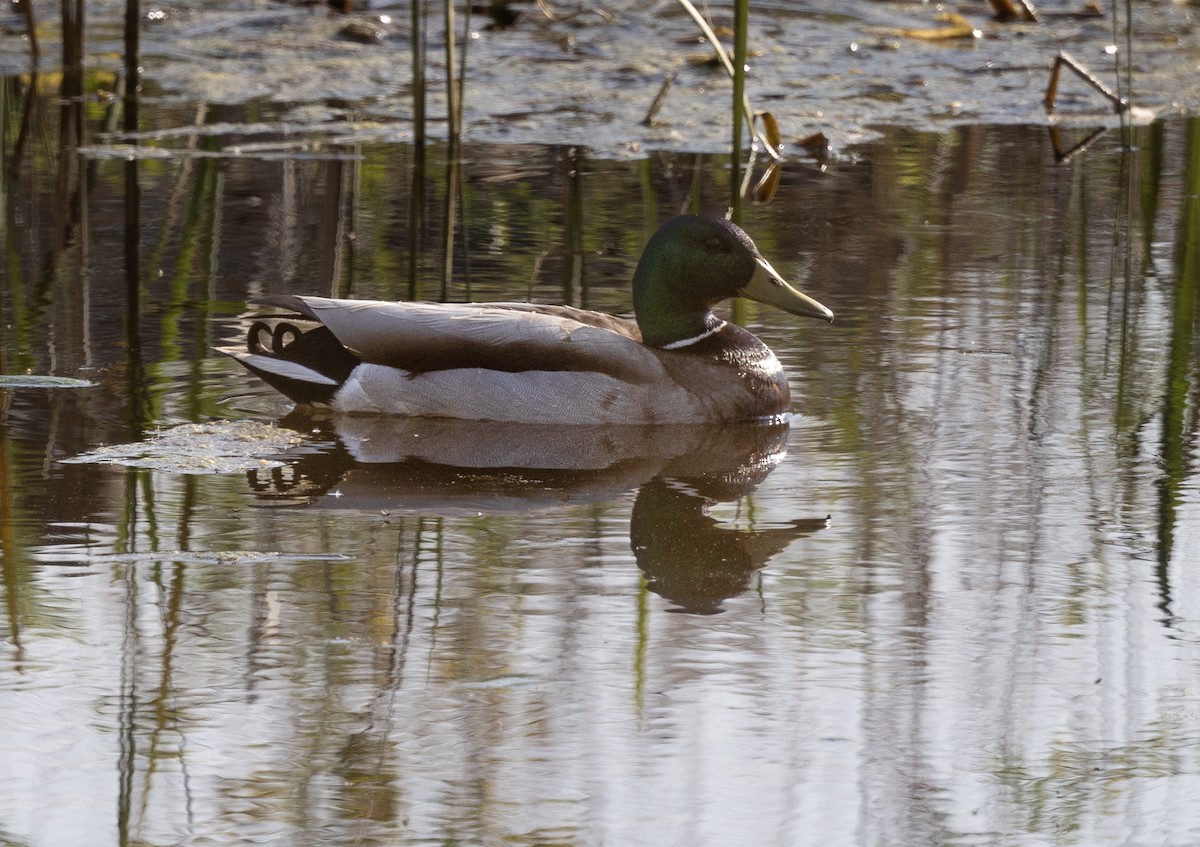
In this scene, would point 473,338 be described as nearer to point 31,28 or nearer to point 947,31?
point 31,28

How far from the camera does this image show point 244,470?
5574mm

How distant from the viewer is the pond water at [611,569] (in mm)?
3410

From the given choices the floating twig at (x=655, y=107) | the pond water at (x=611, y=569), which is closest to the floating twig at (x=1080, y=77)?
the floating twig at (x=655, y=107)

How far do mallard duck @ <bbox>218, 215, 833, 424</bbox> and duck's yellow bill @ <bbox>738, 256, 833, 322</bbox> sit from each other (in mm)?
194

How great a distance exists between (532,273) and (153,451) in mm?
2665

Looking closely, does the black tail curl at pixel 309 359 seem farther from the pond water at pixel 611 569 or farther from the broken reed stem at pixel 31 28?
the broken reed stem at pixel 31 28

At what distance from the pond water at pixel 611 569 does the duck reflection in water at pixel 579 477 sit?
2 cm

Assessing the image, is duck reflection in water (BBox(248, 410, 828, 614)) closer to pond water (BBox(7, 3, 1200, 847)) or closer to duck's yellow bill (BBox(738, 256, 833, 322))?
pond water (BBox(7, 3, 1200, 847))

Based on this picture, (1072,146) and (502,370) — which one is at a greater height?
(1072,146)

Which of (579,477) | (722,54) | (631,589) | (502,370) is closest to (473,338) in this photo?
(502,370)

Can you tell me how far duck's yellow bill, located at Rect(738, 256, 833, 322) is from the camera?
6.60 metres

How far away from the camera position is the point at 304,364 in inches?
250

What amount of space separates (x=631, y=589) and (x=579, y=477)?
1.14 metres

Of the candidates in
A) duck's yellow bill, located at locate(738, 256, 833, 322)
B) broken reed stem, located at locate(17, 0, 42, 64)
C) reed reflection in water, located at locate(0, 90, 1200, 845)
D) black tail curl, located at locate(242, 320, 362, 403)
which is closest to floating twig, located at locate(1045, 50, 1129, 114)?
reed reflection in water, located at locate(0, 90, 1200, 845)
